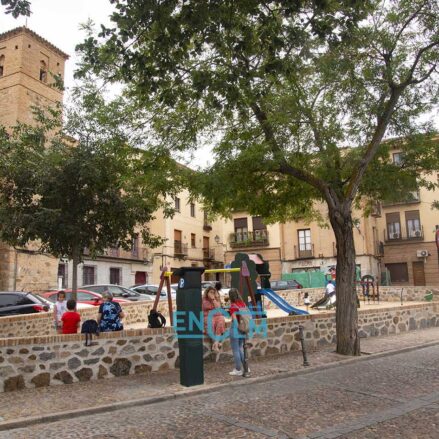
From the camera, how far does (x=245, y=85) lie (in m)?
7.98

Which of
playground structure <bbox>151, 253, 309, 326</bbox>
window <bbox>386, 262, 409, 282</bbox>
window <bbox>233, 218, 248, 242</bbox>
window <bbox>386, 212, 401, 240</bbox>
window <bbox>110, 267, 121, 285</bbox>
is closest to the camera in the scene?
playground structure <bbox>151, 253, 309, 326</bbox>

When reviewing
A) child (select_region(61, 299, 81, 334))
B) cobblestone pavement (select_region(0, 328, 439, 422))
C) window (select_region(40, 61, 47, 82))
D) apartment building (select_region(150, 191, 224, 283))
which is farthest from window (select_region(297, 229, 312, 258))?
child (select_region(61, 299, 81, 334))

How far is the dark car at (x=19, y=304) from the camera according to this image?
1455cm

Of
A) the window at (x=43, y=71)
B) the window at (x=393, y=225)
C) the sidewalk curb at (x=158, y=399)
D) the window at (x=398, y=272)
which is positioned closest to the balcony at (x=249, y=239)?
the window at (x=393, y=225)

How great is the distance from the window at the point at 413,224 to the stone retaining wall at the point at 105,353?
30.9 metres

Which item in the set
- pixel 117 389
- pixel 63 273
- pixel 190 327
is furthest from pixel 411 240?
pixel 117 389

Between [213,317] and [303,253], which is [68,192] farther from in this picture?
[303,253]

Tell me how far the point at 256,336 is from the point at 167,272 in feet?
9.86

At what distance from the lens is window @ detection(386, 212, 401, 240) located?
4072 centimetres

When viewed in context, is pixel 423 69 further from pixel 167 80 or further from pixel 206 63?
pixel 167 80

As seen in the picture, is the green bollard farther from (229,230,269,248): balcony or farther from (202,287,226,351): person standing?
(229,230,269,248): balcony

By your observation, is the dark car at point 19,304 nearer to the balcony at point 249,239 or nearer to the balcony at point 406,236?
the balcony at point 249,239

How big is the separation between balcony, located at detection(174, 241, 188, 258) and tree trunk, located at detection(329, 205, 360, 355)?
94.6 feet

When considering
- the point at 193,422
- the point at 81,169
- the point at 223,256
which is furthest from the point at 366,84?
the point at 223,256
